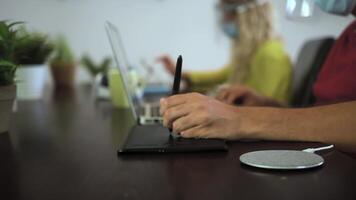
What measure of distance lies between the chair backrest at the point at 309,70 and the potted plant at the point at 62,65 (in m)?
1.11

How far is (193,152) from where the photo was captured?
28.6 inches

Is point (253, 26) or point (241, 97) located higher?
point (253, 26)

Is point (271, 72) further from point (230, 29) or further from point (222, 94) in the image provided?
point (222, 94)

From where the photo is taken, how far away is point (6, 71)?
882mm

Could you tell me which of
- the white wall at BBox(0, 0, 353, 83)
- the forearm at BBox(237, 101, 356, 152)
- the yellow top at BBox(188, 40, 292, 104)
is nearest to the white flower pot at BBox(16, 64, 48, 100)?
the yellow top at BBox(188, 40, 292, 104)

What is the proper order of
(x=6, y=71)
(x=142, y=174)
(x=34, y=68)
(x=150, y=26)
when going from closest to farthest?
(x=142, y=174) → (x=6, y=71) → (x=34, y=68) → (x=150, y=26)

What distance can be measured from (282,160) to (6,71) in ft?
1.88

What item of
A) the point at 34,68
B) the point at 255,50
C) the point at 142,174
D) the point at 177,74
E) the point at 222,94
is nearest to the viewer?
the point at 142,174

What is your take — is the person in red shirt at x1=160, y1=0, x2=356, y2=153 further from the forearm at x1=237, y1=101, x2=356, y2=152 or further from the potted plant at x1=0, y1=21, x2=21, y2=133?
the potted plant at x1=0, y1=21, x2=21, y2=133

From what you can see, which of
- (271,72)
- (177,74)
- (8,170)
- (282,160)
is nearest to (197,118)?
(177,74)

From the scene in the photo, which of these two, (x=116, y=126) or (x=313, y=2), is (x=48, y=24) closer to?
(x=116, y=126)

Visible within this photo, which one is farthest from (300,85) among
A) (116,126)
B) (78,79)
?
(78,79)

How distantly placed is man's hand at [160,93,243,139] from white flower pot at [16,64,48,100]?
967mm

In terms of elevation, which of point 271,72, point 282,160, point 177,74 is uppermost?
point 177,74
